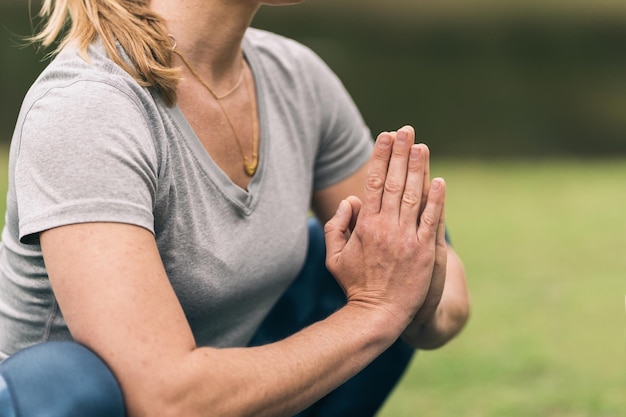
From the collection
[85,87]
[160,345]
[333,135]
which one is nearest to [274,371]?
[160,345]

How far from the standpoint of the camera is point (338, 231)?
1.66 metres

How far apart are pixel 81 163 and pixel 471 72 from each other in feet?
41.9

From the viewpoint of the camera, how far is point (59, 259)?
4.63 feet

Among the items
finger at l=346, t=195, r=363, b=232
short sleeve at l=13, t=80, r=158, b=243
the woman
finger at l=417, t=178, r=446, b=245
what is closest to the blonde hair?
the woman

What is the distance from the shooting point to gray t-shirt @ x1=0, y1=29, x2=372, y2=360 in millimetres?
1441

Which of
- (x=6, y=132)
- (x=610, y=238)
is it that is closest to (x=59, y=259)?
(x=610, y=238)

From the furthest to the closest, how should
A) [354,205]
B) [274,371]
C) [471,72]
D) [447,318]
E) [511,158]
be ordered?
[471,72] < [511,158] < [447,318] < [354,205] < [274,371]

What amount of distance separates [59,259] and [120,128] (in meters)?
0.22

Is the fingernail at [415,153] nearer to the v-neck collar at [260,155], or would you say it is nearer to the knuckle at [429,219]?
the knuckle at [429,219]

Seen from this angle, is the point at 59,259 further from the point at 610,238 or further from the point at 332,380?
the point at 610,238

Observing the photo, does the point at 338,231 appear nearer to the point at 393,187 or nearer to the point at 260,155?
the point at 393,187

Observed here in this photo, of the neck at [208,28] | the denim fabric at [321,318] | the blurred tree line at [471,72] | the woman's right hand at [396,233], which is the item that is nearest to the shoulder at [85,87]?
the neck at [208,28]

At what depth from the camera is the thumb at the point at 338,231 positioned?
65.3 inches

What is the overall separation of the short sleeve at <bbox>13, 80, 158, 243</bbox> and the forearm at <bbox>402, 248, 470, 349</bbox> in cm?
64
